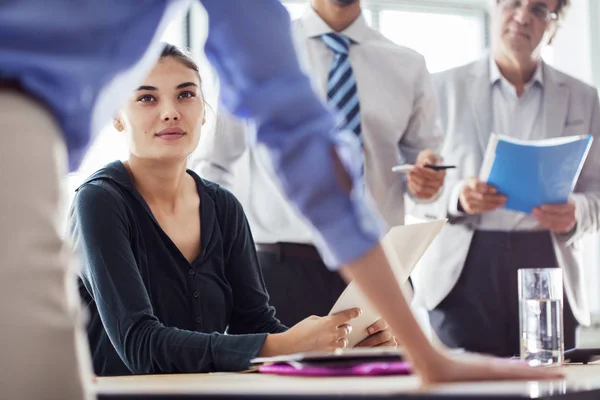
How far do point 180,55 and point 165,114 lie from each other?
170 mm

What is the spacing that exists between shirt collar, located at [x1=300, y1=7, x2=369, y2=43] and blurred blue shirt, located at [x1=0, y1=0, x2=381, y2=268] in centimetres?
198

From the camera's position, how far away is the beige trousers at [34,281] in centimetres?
56

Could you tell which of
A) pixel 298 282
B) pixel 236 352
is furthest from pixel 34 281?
pixel 298 282

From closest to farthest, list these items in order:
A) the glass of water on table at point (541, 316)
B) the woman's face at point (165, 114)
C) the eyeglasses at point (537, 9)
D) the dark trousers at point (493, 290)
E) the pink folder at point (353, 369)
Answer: the pink folder at point (353, 369), the glass of water on table at point (541, 316), the woman's face at point (165, 114), the dark trousers at point (493, 290), the eyeglasses at point (537, 9)

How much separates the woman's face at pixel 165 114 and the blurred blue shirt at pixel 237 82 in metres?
1.31

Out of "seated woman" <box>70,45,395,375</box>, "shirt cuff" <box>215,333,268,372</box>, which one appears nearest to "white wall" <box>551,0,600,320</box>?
"seated woman" <box>70,45,395,375</box>

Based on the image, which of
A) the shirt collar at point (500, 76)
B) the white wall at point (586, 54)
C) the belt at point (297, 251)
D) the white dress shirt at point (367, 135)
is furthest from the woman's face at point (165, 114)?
the white wall at point (586, 54)

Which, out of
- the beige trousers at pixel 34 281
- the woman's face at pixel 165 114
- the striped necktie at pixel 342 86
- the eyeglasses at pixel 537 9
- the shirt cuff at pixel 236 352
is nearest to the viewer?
the beige trousers at pixel 34 281

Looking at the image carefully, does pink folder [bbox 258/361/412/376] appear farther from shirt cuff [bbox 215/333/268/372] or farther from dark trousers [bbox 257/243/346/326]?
dark trousers [bbox 257/243/346/326]

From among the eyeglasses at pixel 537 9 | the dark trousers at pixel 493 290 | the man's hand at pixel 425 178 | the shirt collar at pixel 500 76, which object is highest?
the eyeglasses at pixel 537 9

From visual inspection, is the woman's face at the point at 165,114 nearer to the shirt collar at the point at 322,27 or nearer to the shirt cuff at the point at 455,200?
the shirt collar at the point at 322,27

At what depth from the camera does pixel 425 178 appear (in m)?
2.66

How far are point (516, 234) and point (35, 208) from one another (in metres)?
2.56

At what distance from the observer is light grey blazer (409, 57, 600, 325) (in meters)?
3.00
